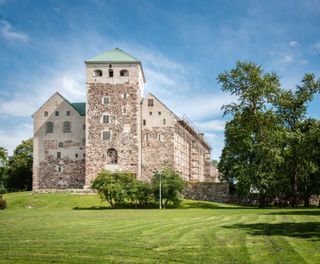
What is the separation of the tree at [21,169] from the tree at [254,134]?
141 ft

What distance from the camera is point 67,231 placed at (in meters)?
17.8

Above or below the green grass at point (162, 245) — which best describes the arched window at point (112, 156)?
above

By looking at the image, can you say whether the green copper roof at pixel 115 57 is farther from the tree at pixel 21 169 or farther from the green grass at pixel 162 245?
the green grass at pixel 162 245

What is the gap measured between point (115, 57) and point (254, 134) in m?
24.8

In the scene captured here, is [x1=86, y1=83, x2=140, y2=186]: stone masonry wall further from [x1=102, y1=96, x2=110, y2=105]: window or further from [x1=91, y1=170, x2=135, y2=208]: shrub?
[x1=91, y1=170, x2=135, y2=208]: shrub

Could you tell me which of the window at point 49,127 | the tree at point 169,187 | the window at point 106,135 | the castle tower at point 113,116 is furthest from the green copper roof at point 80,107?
the tree at point 169,187

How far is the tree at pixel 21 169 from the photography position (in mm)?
78544

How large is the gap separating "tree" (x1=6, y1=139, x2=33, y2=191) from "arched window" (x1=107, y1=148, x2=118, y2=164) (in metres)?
24.6

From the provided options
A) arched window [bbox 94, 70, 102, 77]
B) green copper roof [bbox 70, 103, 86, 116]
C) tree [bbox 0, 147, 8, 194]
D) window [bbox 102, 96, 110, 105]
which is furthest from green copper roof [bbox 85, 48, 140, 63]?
tree [bbox 0, 147, 8, 194]

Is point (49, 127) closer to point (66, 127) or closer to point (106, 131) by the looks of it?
point (66, 127)

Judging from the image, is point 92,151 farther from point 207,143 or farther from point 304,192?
point 207,143

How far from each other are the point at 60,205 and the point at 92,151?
45.5 ft

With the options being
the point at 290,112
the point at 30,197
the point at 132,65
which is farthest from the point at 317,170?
the point at 30,197

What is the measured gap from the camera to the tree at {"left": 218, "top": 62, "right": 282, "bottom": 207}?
4528 cm
